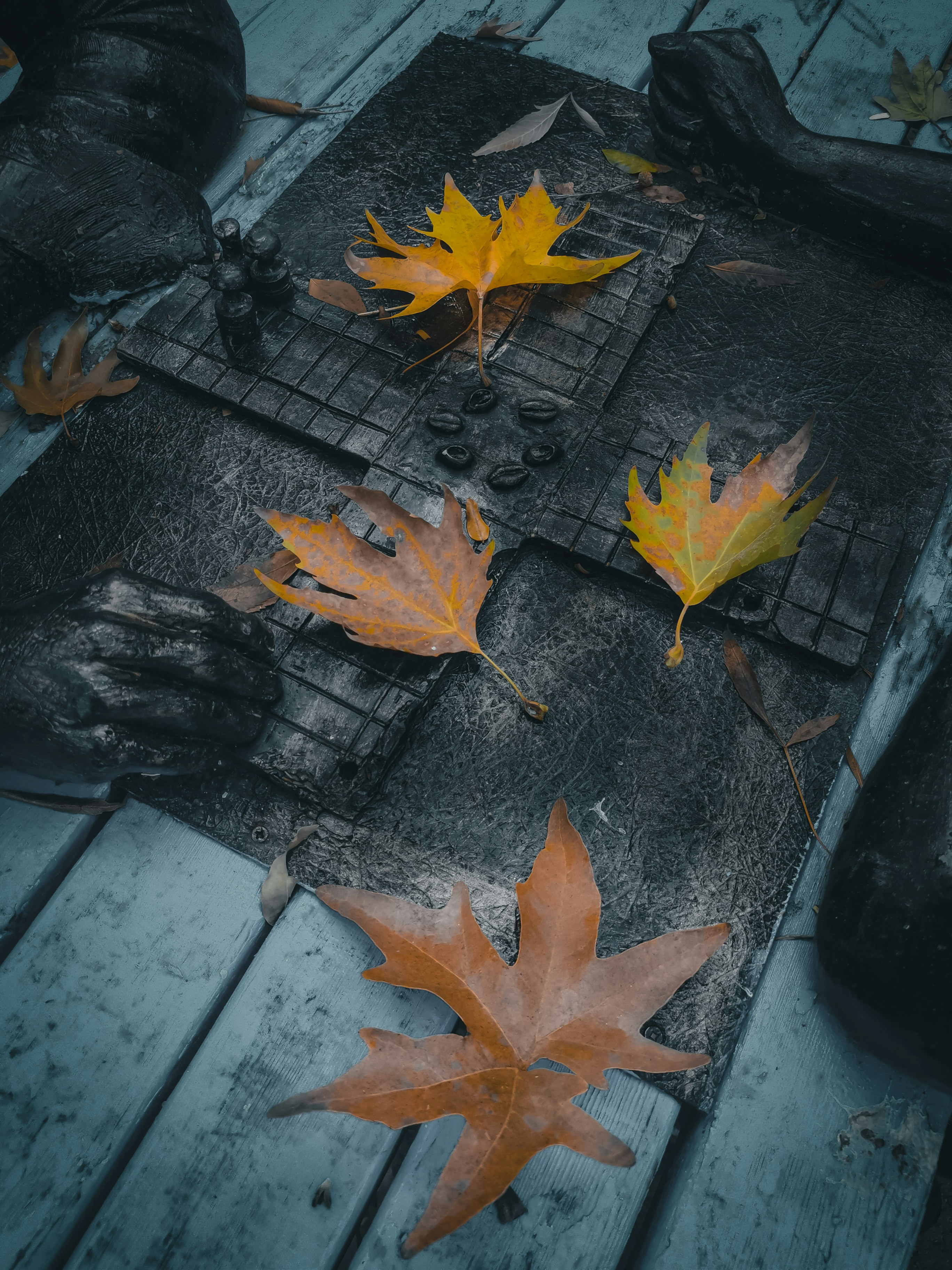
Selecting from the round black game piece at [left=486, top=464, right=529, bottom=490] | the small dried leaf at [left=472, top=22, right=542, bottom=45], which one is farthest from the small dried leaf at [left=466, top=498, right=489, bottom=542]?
the small dried leaf at [left=472, top=22, right=542, bottom=45]

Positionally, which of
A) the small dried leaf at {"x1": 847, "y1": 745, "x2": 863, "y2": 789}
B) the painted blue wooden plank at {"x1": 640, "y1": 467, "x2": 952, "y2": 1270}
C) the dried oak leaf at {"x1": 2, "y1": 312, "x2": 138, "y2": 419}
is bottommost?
the painted blue wooden plank at {"x1": 640, "y1": 467, "x2": 952, "y2": 1270}

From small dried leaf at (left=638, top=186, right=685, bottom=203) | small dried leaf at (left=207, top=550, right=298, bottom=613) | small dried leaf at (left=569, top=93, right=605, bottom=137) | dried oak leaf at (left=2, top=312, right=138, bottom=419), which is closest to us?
small dried leaf at (left=207, top=550, right=298, bottom=613)

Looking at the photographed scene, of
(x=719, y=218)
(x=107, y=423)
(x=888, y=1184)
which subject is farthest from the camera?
(x=719, y=218)

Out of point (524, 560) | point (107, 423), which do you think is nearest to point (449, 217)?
point (524, 560)

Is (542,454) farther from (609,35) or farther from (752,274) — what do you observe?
(609,35)

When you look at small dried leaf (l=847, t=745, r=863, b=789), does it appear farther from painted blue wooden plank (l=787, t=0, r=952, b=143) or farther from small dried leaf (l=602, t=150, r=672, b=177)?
painted blue wooden plank (l=787, t=0, r=952, b=143)

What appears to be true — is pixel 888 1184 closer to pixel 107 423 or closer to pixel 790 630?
pixel 790 630
